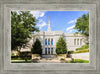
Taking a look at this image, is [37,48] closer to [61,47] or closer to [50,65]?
[61,47]

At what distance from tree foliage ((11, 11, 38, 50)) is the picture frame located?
0.38 m

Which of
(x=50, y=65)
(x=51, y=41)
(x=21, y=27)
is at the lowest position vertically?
(x=50, y=65)

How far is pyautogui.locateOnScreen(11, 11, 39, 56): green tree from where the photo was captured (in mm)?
1655

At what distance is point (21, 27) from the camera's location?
1.80 m

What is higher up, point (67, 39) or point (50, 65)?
point (67, 39)

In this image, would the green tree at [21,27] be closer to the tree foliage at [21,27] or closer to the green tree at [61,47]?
the tree foliage at [21,27]

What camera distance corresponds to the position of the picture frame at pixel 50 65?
117cm

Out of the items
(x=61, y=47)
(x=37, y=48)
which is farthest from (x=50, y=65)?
(x=61, y=47)

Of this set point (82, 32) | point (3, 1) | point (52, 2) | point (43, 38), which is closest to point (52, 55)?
point (43, 38)

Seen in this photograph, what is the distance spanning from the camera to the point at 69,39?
7.01ft

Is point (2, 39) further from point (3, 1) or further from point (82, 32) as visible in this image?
point (82, 32)

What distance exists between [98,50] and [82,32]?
2.26 feet

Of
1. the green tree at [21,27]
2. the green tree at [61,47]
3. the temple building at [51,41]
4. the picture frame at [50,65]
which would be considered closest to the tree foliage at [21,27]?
the green tree at [21,27]

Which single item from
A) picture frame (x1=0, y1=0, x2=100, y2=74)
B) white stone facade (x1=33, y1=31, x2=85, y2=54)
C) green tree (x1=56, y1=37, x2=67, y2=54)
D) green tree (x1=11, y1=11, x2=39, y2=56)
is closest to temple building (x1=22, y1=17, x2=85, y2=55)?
white stone facade (x1=33, y1=31, x2=85, y2=54)
